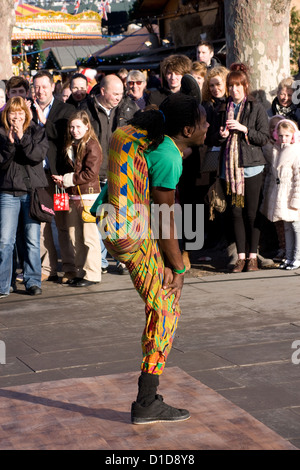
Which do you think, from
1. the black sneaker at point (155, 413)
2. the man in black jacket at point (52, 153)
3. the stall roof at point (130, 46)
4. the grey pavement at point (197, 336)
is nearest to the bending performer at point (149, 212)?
the black sneaker at point (155, 413)

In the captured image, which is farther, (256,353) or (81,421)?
(256,353)

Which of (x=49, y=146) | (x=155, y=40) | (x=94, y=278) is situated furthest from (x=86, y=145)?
(x=155, y=40)

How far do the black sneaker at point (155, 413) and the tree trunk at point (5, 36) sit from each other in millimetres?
9385

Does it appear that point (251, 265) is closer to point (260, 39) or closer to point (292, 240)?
point (292, 240)

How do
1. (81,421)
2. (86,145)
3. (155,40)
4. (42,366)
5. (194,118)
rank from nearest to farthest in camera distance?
(194,118), (81,421), (42,366), (86,145), (155,40)

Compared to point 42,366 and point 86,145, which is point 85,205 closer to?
point 86,145

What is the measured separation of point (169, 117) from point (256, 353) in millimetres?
2183

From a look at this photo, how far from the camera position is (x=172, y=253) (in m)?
4.46

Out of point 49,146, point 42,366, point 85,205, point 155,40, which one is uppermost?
point 155,40

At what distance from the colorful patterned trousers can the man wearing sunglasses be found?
5.68 m

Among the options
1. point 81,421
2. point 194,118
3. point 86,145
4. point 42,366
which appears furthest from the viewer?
point 86,145

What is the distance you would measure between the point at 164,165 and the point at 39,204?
13.2 feet

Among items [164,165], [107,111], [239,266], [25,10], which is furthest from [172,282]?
[25,10]

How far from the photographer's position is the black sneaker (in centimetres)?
456
